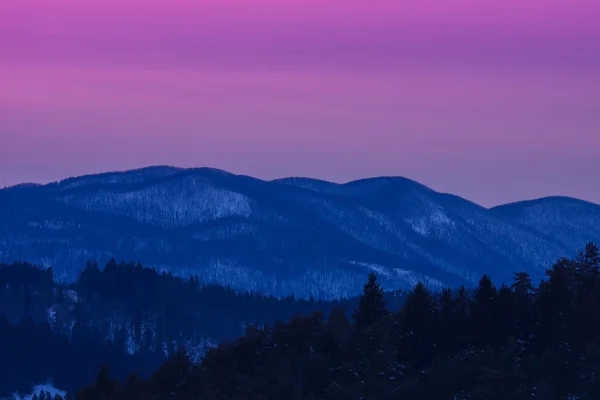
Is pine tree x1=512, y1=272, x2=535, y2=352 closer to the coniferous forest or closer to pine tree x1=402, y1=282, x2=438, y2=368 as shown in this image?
the coniferous forest

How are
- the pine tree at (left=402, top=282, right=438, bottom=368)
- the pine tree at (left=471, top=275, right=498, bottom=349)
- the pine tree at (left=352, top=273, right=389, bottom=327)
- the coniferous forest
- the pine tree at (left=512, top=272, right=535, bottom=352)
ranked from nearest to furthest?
the coniferous forest, the pine tree at (left=512, top=272, right=535, bottom=352), the pine tree at (left=471, top=275, right=498, bottom=349), the pine tree at (left=402, top=282, right=438, bottom=368), the pine tree at (left=352, top=273, right=389, bottom=327)

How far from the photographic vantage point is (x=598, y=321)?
11756 centimetres

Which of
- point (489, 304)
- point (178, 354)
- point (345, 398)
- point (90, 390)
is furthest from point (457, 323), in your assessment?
point (90, 390)

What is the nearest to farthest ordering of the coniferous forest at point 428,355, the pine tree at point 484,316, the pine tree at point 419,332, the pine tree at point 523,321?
the coniferous forest at point 428,355, the pine tree at point 523,321, the pine tree at point 484,316, the pine tree at point 419,332

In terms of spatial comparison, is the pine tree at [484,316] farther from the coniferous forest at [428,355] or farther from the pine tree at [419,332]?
the pine tree at [419,332]

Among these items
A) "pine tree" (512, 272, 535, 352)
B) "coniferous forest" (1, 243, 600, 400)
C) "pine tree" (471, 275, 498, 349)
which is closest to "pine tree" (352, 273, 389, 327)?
"coniferous forest" (1, 243, 600, 400)

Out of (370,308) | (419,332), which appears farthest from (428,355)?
(370,308)

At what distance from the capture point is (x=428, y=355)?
415ft

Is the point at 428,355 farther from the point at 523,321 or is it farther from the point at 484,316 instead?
the point at 523,321

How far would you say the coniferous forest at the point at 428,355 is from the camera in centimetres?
11569

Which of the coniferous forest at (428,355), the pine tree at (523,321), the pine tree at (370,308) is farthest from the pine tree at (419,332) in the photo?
the pine tree at (370,308)

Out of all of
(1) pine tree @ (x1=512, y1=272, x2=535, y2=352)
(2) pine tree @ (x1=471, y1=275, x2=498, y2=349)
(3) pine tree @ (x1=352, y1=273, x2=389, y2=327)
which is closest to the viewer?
(1) pine tree @ (x1=512, y1=272, x2=535, y2=352)

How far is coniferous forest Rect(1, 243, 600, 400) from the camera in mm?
115688

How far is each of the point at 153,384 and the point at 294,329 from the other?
12075 millimetres
